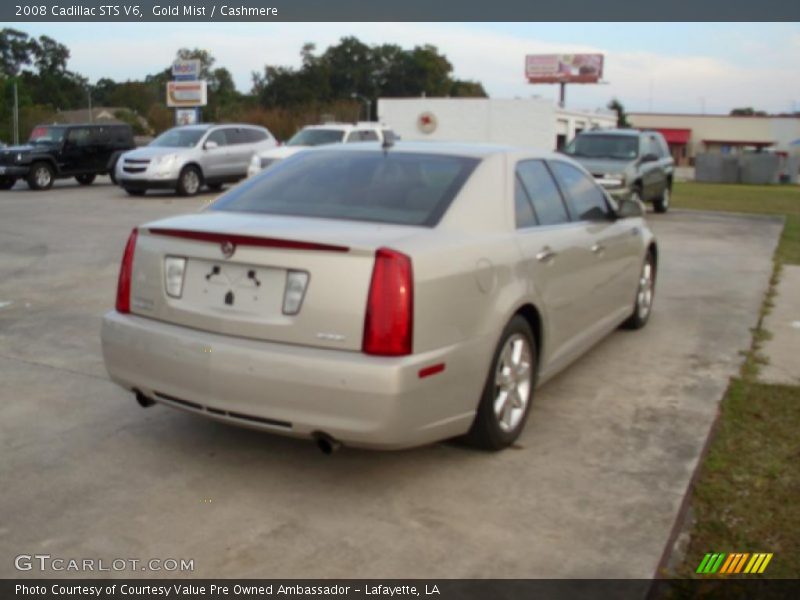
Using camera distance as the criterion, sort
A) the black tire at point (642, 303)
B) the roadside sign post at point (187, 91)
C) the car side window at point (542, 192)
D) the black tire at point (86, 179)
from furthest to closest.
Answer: the roadside sign post at point (187, 91), the black tire at point (86, 179), the black tire at point (642, 303), the car side window at point (542, 192)

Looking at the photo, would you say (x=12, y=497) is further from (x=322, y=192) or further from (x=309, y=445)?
(x=322, y=192)

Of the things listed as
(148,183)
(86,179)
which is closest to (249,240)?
(148,183)

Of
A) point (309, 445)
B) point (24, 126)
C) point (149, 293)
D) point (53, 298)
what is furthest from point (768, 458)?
point (24, 126)

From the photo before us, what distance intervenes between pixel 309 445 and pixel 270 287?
1109mm

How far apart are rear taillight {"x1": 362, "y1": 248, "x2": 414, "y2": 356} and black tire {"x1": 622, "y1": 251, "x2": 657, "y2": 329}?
369 centimetres

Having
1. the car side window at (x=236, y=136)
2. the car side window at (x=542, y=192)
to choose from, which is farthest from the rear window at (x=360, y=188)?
the car side window at (x=236, y=136)

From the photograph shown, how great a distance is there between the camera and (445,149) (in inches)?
198

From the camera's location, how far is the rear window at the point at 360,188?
14.3 ft

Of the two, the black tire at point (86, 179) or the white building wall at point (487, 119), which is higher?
the white building wall at point (487, 119)

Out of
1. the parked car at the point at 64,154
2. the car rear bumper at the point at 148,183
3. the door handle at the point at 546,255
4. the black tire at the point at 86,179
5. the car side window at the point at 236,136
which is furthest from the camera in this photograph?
the black tire at the point at 86,179

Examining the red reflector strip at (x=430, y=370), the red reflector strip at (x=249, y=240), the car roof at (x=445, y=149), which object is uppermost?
the car roof at (x=445, y=149)

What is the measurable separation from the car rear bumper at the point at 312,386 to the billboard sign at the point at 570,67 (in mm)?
86165

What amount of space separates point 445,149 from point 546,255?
86cm

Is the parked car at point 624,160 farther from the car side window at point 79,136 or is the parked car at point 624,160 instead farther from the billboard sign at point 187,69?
the billboard sign at point 187,69
